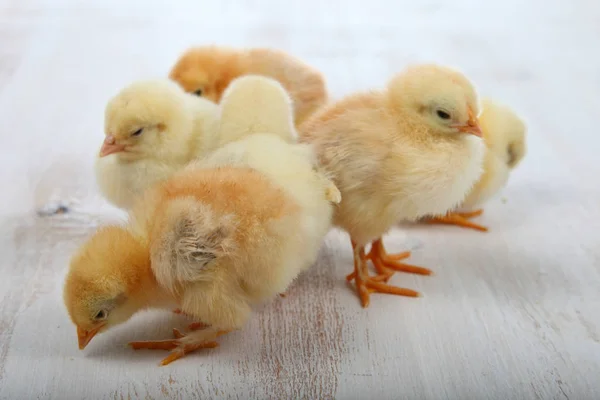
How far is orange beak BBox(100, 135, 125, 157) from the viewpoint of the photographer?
1132 millimetres

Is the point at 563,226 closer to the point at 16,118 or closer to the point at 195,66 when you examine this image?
the point at 195,66

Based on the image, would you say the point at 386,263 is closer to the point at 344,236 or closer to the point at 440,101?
the point at 344,236

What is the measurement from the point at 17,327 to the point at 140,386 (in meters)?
0.26

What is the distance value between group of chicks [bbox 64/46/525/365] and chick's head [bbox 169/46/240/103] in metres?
0.17

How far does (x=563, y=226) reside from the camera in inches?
53.4

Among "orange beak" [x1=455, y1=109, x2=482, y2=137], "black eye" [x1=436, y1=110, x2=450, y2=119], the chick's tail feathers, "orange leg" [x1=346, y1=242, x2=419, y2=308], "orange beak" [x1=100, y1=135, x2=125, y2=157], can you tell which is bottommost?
"orange leg" [x1=346, y1=242, x2=419, y2=308]

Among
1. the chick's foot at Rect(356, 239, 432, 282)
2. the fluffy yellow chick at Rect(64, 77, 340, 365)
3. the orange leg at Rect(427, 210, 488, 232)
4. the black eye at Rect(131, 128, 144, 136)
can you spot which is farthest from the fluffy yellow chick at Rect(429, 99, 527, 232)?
the black eye at Rect(131, 128, 144, 136)

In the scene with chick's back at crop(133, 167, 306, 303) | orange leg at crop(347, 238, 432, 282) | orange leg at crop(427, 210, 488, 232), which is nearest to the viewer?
chick's back at crop(133, 167, 306, 303)

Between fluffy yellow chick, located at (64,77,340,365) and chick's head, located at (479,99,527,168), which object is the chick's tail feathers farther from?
chick's head, located at (479,99,527,168)

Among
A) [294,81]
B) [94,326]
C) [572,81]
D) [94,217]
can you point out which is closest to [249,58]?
[294,81]

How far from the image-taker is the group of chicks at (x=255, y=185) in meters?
0.93

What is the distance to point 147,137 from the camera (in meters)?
1.16

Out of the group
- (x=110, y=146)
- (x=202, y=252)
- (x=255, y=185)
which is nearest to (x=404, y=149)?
(x=255, y=185)

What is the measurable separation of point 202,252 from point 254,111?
34 centimetres
